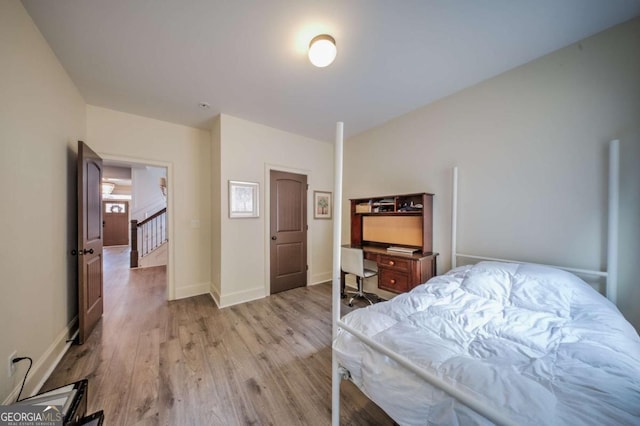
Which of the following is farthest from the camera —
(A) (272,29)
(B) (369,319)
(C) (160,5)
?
(A) (272,29)

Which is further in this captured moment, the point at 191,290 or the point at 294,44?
the point at 191,290

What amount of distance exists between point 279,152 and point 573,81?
3.42m

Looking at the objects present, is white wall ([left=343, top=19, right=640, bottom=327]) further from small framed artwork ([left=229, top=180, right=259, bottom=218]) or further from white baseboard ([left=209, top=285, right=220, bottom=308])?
white baseboard ([left=209, top=285, right=220, bottom=308])

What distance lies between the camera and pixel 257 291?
135 inches

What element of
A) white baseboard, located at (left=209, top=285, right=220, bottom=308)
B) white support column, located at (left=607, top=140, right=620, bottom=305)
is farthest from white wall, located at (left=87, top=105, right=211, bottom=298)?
white support column, located at (left=607, top=140, right=620, bottom=305)

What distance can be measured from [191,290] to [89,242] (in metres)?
1.51

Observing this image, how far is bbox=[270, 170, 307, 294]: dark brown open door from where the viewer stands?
3.67m

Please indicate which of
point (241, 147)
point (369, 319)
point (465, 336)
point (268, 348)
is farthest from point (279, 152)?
point (465, 336)

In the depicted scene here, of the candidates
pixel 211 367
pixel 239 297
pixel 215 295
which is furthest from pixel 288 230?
pixel 211 367

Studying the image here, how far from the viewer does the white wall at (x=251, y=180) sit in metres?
3.16

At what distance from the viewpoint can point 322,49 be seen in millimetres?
1765

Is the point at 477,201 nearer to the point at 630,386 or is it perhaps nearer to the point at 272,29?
the point at 630,386

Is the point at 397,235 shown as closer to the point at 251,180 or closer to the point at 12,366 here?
the point at 251,180

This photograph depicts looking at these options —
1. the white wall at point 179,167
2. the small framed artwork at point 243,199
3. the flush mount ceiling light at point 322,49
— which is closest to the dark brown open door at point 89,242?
the white wall at point 179,167
